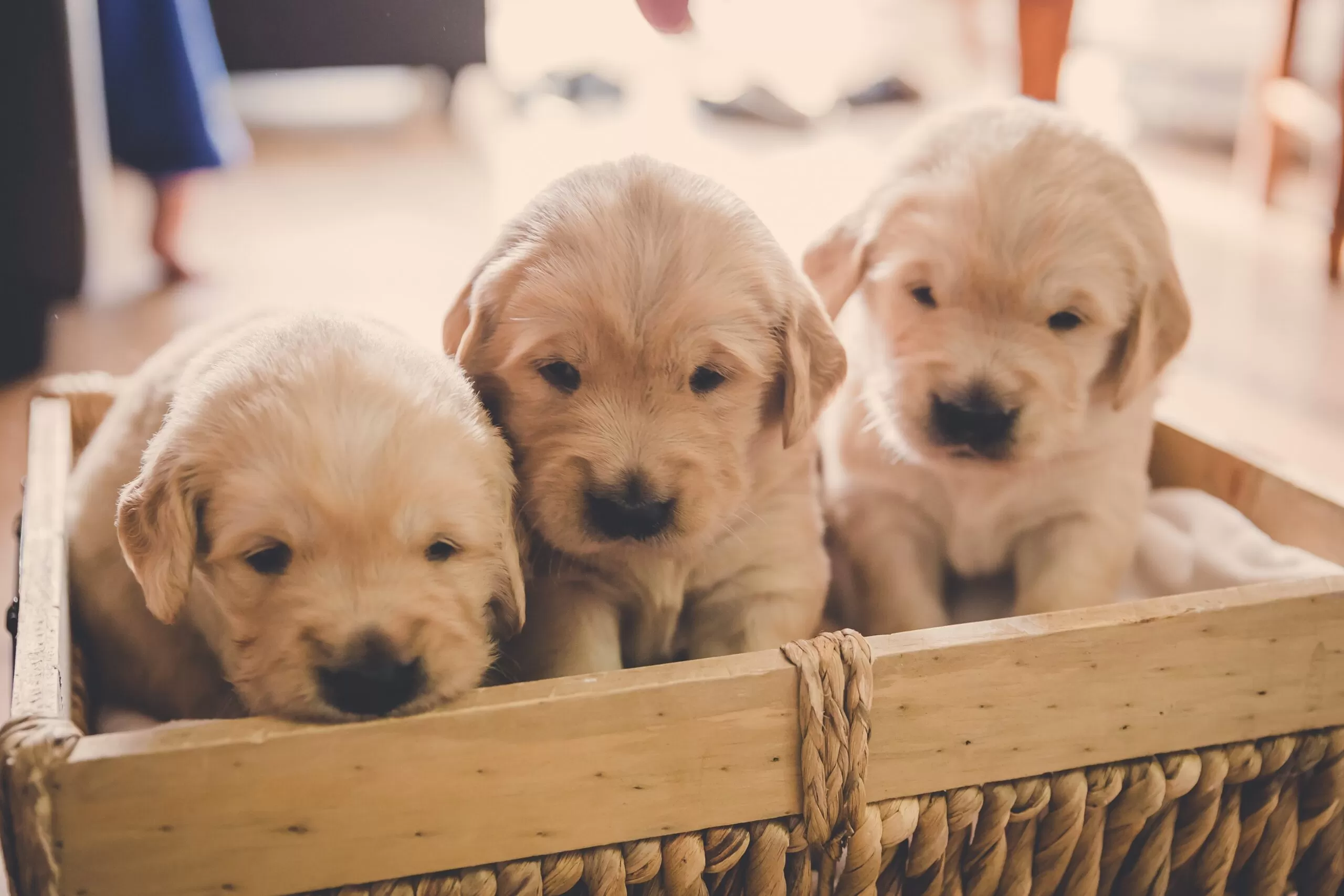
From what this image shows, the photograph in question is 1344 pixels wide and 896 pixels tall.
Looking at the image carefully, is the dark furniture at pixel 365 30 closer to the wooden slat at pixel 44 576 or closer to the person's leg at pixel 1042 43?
the wooden slat at pixel 44 576

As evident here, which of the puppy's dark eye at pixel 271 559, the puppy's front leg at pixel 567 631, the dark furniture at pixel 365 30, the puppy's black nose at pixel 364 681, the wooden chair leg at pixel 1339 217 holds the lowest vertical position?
the wooden chair leg at pixel 1339 217

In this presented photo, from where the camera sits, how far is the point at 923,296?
72.3 inches

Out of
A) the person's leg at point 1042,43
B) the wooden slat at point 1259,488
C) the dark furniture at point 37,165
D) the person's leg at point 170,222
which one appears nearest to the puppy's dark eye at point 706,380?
the wooden slat at point 1259,488

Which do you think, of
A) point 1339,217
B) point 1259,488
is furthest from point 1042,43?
point 1339,217

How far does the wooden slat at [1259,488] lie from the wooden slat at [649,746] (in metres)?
0.50

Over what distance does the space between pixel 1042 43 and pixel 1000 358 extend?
197 cm

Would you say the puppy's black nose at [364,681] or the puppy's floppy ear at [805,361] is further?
the puppy's floppy ear at [805,361]

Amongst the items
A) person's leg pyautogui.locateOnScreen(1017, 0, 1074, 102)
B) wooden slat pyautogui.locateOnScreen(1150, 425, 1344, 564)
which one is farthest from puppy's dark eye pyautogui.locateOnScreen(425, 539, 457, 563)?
person's leg pyautogui.locateOnScreen(1017, 0, 1074, 102)

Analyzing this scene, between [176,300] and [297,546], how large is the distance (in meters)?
3.02

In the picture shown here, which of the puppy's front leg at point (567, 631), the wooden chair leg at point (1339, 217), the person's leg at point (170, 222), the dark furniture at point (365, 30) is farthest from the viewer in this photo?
the wooden chair leg at point (1339, 217)

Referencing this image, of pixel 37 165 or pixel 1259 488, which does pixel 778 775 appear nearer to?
pixel 1259 488

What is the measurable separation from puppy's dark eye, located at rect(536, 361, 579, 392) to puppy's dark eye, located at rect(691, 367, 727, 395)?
161mm

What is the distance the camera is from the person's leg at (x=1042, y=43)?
3.28 meters

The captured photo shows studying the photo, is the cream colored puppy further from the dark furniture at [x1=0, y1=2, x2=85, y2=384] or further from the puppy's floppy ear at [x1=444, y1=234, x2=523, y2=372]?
the dark furniture at [x1=0, y1=2, x2=85, y2=384]
